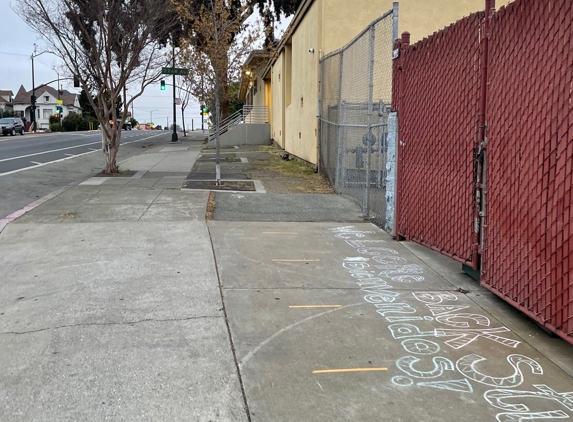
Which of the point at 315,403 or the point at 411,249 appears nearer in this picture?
the point at 315,403

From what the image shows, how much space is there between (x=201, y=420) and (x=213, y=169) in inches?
511

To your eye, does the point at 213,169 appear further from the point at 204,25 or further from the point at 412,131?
the point at 204,25

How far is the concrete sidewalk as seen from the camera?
9.83 feet

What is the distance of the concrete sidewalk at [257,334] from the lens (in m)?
3.00

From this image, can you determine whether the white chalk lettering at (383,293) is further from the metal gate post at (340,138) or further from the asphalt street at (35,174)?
the asphalt street at (35,174)

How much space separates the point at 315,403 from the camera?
3.00 m

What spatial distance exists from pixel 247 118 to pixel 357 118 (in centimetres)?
2005

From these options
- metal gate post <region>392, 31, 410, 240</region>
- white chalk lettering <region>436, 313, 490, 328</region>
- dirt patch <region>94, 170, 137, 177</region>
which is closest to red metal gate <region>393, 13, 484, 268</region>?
metal gate post <region>392, 31, 410, 240</region>

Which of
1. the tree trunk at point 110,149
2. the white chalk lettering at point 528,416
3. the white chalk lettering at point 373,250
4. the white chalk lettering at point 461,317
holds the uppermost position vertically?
the tree trunk at point 110,149

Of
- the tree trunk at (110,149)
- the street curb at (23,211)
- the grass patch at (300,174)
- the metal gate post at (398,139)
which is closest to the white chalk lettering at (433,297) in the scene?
the metal gate post at (398,139)

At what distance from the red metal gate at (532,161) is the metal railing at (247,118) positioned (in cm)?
2602

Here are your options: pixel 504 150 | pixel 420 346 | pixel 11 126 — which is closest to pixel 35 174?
pixel 504 150

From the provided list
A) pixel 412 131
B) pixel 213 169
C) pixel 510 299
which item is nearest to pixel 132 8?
pixel 213 169

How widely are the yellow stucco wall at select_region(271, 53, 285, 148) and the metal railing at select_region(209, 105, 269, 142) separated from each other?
352 centimetres
